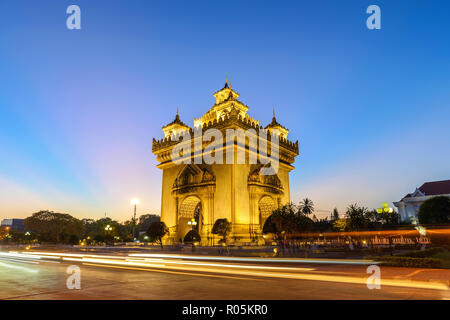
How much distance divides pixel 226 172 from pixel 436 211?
40.2 meters

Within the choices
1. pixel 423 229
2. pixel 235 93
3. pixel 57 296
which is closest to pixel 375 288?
pixel 57 296

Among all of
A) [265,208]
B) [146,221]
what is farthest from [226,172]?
[146,221]

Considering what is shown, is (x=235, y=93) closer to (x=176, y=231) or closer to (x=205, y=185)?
(x=205, y=185)

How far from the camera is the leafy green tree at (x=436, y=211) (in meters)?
51.0

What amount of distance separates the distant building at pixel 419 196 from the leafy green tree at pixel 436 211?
2149cm

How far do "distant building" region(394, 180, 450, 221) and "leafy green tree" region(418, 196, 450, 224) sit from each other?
21.5 m

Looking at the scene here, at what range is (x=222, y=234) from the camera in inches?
1210

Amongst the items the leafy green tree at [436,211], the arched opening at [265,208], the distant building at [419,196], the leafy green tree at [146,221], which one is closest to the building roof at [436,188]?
the distant building at [419,196]

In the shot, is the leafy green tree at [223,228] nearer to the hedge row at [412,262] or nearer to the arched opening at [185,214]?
the arched opening at [185,214]

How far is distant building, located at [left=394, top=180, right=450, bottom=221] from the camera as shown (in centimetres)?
7338

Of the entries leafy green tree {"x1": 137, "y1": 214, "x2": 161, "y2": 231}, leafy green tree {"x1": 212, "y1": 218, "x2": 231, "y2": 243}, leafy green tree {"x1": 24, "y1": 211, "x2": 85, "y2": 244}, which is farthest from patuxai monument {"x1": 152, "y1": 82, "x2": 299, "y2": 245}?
leafy green tree {"x1": 137, "y1": 214, "x2": 161, "y2": 231}

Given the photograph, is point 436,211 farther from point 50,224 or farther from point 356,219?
point 50,224

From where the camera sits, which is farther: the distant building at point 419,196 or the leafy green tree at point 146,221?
the leafy green tree at point 146,221

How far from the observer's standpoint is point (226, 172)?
1417 inches
